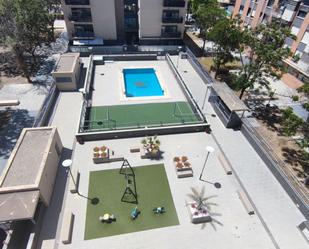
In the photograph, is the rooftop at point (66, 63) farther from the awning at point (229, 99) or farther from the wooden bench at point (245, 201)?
the wooden bench at point (245, 201)

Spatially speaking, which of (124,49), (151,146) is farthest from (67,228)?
A: (124,49)

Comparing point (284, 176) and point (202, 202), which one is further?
point (284, 176)

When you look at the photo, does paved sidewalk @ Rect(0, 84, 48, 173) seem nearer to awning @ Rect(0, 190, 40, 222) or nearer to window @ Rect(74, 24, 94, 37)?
awning @ Rect(0, 190, 40, 222)

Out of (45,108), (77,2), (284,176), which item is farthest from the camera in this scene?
(77,2)

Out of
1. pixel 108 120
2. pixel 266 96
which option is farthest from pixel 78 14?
pixel 266 96

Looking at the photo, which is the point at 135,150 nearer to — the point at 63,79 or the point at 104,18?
the point at 63,79

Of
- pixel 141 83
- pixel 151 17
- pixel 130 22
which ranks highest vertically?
pixel 151 17
